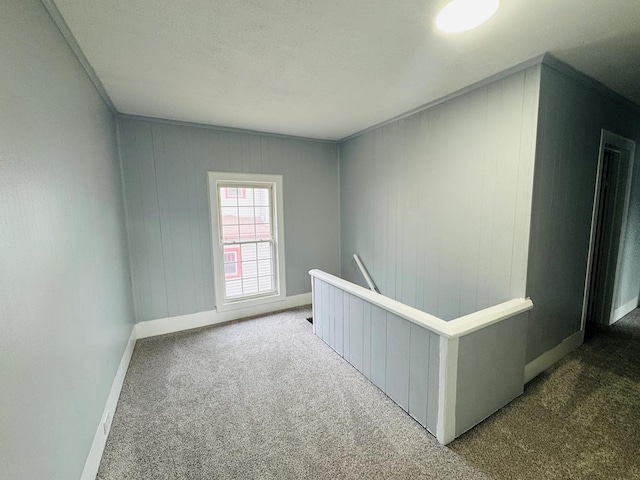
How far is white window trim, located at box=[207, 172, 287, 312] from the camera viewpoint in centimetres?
330

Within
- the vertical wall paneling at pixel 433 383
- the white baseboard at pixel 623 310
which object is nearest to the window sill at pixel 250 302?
the vertical wall paneling at pixel 433 383

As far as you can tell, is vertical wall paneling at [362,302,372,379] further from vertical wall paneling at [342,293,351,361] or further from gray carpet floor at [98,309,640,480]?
vertical wall paneling at [342,293,351,361]

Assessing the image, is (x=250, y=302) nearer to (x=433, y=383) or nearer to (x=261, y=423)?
(x=261, y=423)

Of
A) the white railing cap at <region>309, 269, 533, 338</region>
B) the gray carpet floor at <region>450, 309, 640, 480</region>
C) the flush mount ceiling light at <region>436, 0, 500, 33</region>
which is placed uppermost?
the flush mount ceiling light at <region>436, 0, 500, 33</region>

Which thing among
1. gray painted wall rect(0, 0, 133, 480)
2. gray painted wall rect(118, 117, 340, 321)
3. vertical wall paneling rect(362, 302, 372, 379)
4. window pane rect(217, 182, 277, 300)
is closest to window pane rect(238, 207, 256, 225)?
window pane rect(217, 182, 277, 300)

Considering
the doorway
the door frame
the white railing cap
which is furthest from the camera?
the doorway

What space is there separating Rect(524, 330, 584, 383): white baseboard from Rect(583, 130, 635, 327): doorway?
0.28 meters

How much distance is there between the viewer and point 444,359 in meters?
1.56

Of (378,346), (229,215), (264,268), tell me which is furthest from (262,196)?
(378,346)

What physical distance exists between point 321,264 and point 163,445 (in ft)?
9.22

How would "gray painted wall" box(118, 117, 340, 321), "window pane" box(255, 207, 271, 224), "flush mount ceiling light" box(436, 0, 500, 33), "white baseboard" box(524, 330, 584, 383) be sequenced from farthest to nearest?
"window pane" box(255, 207, 271, 224) → "gray painted wall" box(118, 117, 340, 321) → "white baseboard" box(524, 330, 584, 383) → "flush mount ceiling light" box(436, 0, 500, 33)

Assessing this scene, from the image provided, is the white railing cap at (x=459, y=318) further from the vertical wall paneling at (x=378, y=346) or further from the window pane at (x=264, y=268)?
the window pane at (x=264, y=268)

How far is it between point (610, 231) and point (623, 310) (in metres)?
1.22

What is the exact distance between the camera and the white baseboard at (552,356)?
7.14 ft
